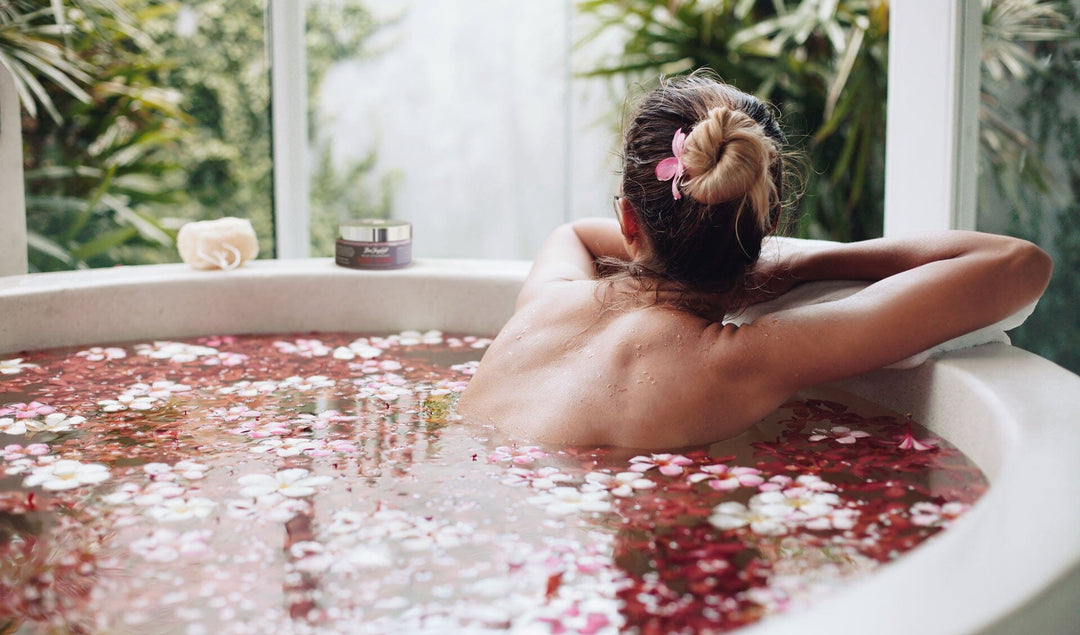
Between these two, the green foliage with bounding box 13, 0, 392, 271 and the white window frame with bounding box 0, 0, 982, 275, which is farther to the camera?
the green foliage with bounding box 13, 0, 392, 271

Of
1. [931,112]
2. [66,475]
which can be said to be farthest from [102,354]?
[931,112]

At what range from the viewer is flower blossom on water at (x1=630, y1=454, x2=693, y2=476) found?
161 centimetres

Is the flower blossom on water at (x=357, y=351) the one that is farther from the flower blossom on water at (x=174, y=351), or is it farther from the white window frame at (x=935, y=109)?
the white window frame at (x=935, y=109)

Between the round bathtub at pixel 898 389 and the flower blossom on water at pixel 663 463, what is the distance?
43 centimetres

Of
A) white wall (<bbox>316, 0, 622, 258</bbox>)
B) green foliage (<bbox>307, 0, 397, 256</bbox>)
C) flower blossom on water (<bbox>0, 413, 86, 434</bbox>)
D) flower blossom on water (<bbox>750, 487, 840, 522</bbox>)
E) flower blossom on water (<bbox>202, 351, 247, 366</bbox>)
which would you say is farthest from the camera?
green foliage (<bbox>307, 0, 397, 256</bbox>)

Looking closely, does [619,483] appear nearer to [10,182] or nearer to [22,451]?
[22,451]

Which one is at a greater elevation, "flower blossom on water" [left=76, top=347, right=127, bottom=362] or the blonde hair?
the blonde hair

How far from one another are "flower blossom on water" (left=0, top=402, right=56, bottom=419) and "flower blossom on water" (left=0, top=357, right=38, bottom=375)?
251mm

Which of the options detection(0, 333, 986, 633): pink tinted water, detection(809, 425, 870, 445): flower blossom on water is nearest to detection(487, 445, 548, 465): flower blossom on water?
detection(0, 333, 986, 633): pink tinted water

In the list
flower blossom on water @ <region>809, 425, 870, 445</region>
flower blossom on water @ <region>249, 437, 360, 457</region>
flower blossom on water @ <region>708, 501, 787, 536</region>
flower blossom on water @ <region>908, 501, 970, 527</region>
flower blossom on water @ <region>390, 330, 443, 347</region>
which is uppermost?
flower blossom on water @ <region>390, 330, 443, 347</region>

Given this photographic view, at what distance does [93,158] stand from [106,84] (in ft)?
0.95

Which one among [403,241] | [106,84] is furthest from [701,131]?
[106,84]

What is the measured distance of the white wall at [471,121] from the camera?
584 cm

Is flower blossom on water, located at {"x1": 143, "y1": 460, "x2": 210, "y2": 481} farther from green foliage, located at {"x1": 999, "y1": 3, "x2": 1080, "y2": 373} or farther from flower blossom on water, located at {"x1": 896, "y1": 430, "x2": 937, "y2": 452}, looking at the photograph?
green foliage, located at {"x1": 999, "y1": 3, "x2": 1080, "y2": 373}
